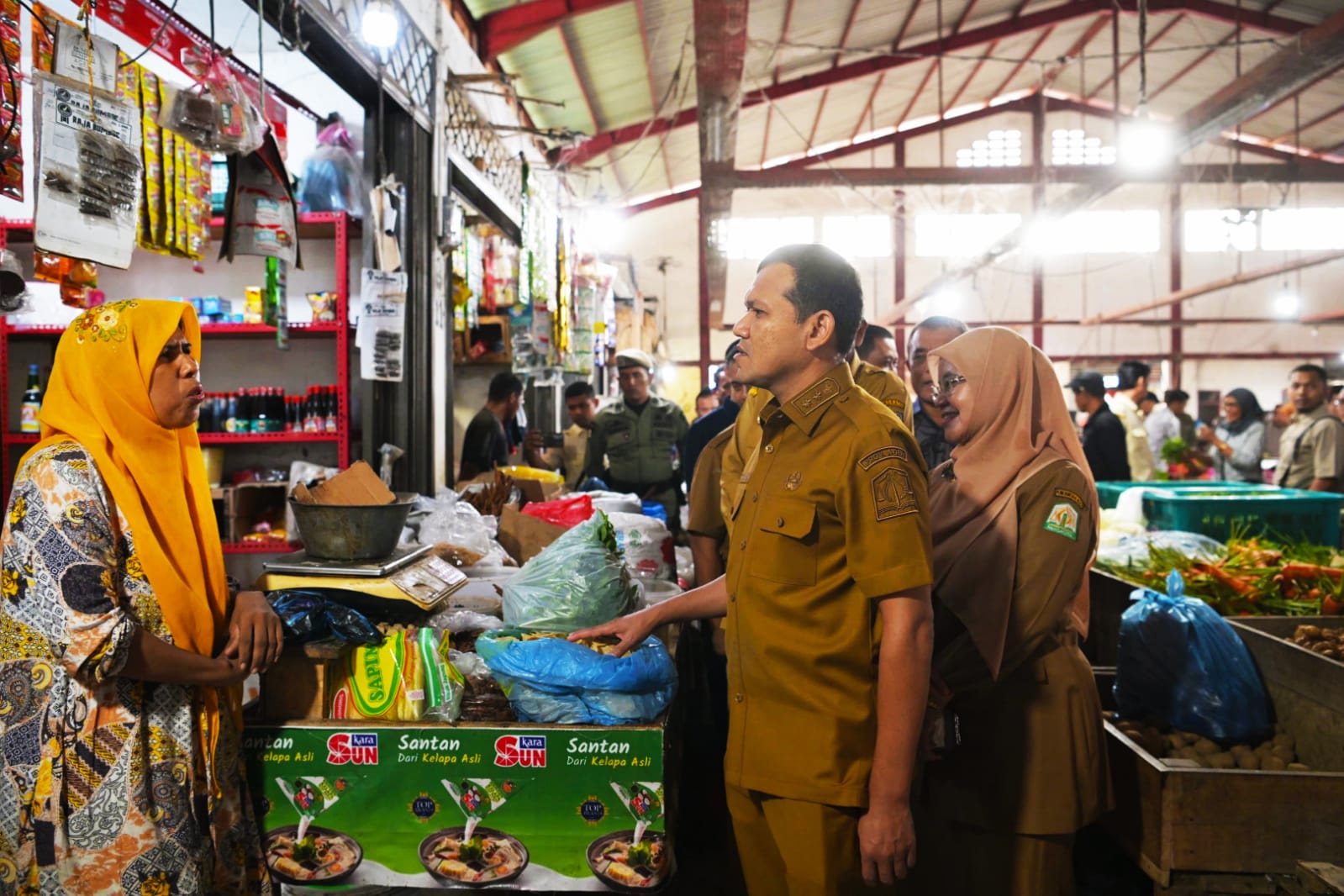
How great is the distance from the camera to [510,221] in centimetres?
687

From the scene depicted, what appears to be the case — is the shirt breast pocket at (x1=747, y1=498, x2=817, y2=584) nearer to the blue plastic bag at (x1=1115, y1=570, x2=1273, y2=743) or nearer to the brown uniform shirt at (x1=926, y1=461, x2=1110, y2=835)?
the brown uniform shirt at (x1=926, y1=461, x2=1110, y2=835)

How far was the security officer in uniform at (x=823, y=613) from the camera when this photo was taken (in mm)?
1574

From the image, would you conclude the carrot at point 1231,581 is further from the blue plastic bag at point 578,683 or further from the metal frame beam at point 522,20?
the metal frame beam at point 522,20

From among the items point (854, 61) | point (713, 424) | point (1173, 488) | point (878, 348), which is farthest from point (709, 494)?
point (854, 61)

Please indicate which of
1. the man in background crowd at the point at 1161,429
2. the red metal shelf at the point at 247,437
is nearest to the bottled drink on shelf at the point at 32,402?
the red metal shelf at the point at 247,437

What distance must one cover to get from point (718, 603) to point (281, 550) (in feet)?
10.5

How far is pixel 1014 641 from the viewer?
200 cm

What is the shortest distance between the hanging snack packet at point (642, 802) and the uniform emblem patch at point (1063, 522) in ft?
3.24

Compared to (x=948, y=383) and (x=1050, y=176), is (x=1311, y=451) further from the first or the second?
(x=948, y=383)

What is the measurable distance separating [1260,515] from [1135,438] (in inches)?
123

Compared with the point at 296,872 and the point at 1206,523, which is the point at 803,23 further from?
the point at 296,872

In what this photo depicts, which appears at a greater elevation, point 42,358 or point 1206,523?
point 42,358

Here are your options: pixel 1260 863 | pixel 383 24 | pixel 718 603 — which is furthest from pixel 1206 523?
pixel 383 24

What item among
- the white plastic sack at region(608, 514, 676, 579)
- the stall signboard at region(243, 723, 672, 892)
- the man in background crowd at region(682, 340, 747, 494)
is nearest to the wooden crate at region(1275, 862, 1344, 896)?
the stall signboard at region(243, 723, 672, 892)
